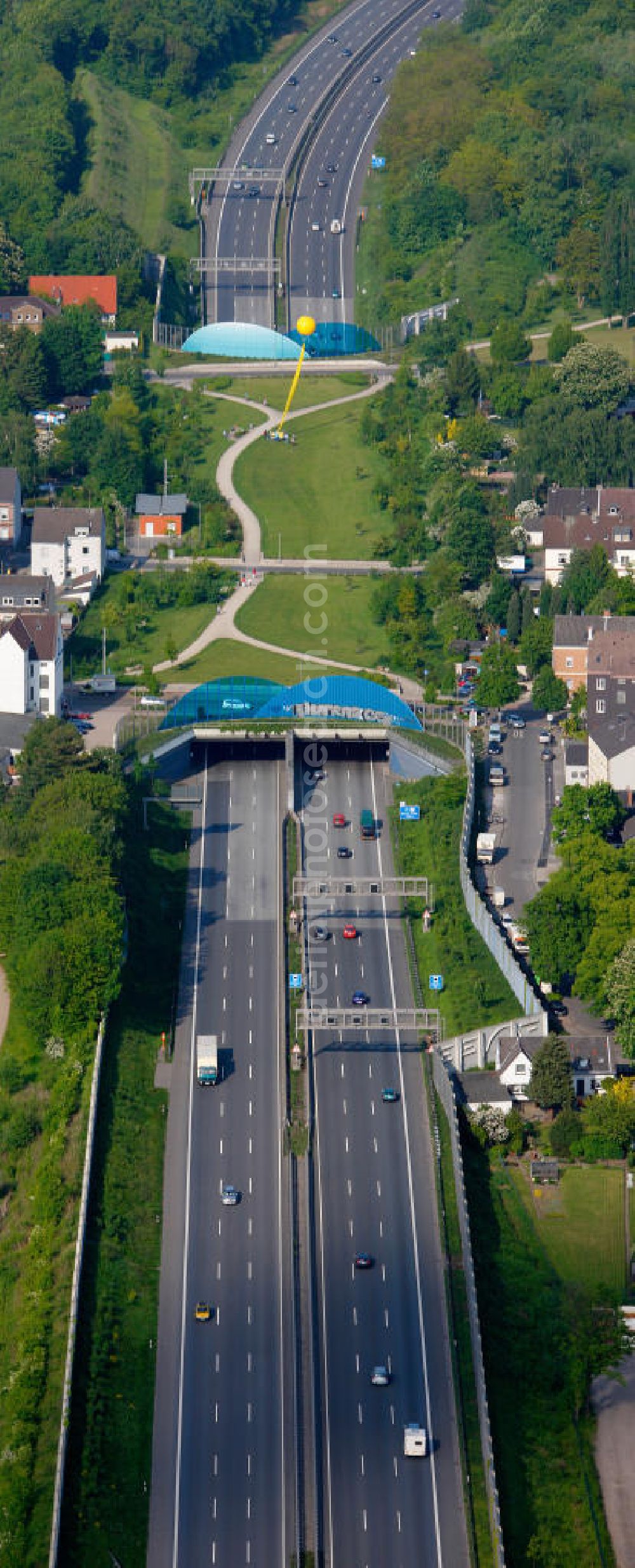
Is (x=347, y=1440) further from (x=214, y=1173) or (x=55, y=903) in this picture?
(x=55, y=903)

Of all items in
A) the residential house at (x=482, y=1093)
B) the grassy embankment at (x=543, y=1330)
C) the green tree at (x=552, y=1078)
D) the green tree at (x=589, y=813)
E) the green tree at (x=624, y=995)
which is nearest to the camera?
the grassy embankment at (x=543, y=1330)

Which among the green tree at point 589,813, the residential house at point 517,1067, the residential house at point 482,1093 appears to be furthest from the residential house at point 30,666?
the residential house at point 517,1067

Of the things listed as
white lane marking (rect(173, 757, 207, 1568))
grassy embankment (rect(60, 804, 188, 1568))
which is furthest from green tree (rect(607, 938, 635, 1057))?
grassy embankment (rect(60, 804, 188, 1568))

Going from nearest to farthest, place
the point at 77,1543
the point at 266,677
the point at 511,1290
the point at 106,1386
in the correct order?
1. the point at 77,1543
2. the point at 106,1386
3. the point at 511,1290
4. the point at 266,677

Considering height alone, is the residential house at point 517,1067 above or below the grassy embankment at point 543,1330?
above

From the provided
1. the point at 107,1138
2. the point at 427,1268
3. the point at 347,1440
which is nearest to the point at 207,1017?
the point at 107,1138

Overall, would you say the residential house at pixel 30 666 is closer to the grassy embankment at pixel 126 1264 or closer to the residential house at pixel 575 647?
the grassy embankment at pixel 126 1264
